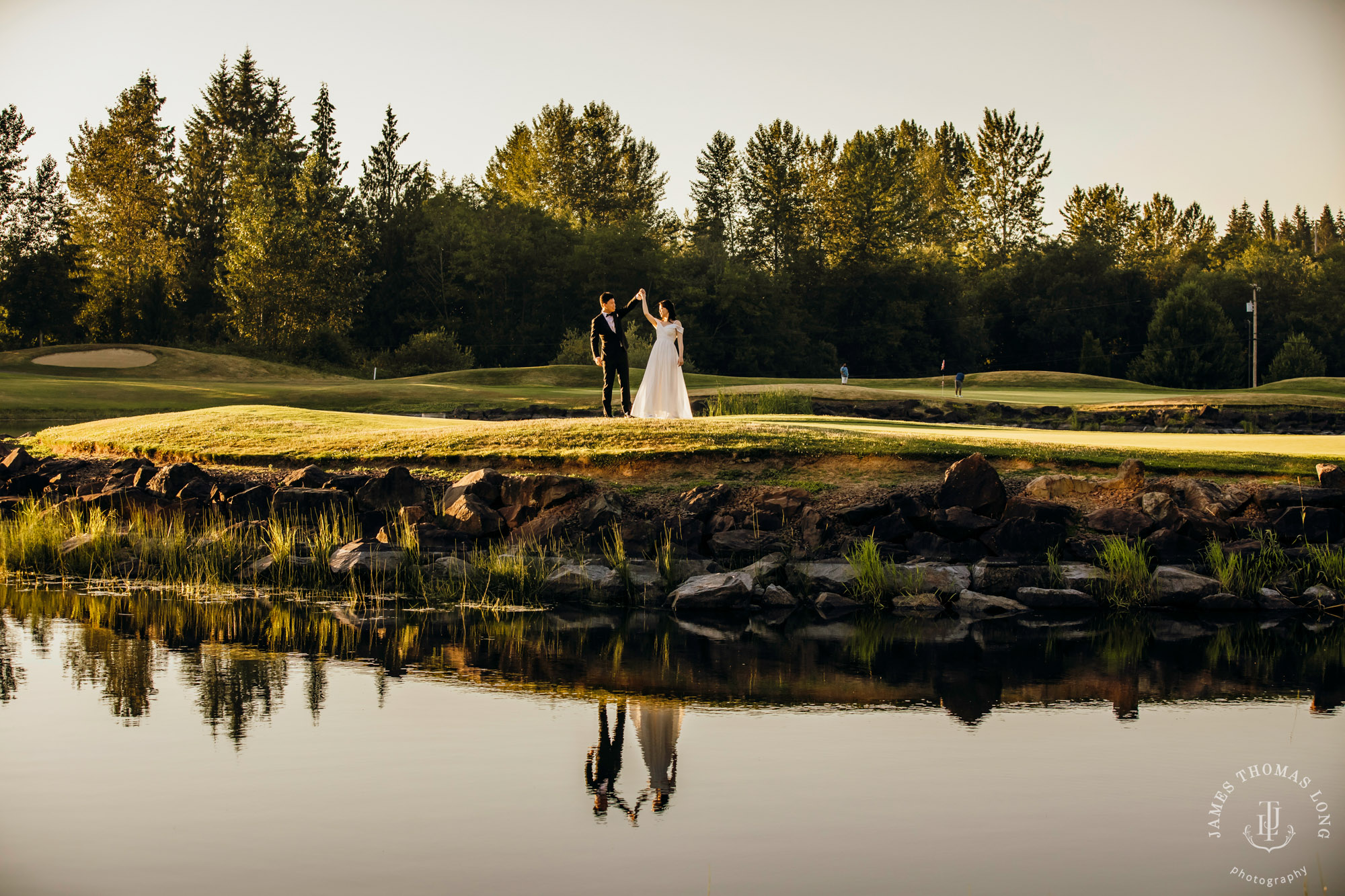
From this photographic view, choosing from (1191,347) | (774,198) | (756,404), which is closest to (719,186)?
(774,198)

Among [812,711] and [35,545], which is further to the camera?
[35,545]

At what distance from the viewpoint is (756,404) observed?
24.6 meters

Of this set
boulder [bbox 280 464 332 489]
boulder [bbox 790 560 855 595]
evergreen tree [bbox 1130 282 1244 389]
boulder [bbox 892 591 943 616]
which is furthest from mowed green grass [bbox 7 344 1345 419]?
evergreen tree [bbox 1130 282 1244 389]

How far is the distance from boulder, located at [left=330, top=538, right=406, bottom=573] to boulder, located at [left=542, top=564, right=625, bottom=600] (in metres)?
1.80

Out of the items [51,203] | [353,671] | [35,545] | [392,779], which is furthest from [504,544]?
[51,203]

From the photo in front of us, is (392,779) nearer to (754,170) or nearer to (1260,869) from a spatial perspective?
(1260,869)

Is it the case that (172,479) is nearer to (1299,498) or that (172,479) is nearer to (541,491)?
(541,491)

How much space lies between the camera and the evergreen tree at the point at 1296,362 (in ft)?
238

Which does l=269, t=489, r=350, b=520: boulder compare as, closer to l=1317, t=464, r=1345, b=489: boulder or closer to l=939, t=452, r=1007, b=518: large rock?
l=939, t=452, r=1007, b=518: large rock

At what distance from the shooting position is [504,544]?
1287cm

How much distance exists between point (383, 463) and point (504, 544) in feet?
13.2

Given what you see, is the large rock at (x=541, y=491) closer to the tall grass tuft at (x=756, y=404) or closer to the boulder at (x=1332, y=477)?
the boulder at (x=1332, y=477)

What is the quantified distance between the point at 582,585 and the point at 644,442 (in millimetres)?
4030

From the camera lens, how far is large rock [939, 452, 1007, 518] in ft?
41.4
